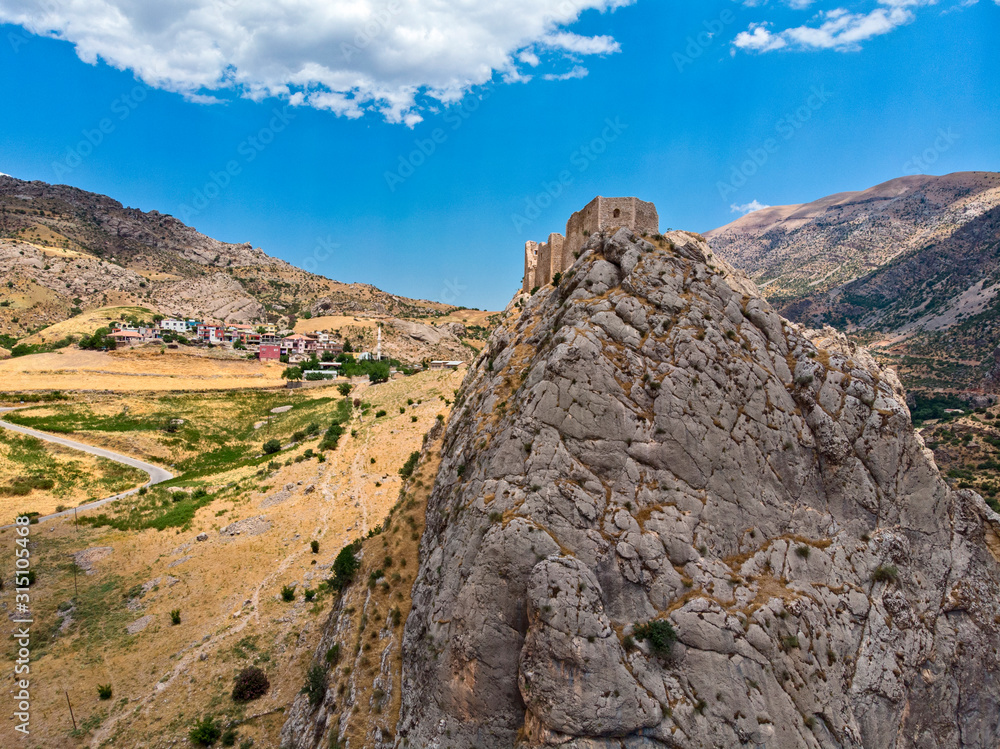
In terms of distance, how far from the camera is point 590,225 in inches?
915

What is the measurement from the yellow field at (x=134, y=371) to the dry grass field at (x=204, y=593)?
151 feet

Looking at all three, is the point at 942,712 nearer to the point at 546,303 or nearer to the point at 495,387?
the point at 495,387

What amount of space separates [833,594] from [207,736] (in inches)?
973

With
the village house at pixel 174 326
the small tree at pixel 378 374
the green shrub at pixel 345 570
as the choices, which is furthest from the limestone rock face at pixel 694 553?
the village house at pixel 174 326

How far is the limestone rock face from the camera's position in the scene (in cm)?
1307

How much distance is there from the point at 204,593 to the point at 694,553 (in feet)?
98.0

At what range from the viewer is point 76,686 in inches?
901

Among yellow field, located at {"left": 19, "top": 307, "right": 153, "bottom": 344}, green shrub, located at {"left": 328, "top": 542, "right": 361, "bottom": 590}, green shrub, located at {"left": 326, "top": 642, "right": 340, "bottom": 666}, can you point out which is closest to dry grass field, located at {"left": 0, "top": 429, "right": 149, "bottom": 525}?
green shrub, located at {"left": 328, "top": 542, "right": 361, "bottom": 590}

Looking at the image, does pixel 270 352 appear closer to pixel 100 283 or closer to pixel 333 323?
pixel 333 323

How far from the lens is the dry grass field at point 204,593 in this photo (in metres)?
21.8

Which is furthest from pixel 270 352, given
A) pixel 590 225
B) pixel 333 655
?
pixel 590 225

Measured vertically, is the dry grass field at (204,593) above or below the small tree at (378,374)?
below

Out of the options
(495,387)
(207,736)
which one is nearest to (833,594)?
(495,387)

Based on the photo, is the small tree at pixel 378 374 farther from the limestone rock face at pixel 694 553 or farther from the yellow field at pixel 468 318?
the yellow field at pixel 468 318
